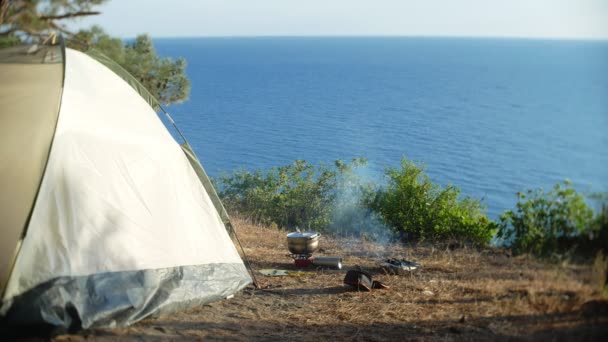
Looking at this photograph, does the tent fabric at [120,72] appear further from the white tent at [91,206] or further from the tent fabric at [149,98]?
the white tent at [91,206]

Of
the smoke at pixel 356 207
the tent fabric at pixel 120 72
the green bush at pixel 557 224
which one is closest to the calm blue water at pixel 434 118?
the green bush at pixel 557 224

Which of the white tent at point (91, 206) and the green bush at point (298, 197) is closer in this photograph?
the white tent at point (91, 206)

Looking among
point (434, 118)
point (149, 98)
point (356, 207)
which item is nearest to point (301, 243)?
point (149, 98)

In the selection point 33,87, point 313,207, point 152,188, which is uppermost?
point 33,87

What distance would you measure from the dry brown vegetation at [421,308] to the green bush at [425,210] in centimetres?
136

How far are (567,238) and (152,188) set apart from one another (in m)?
3.44

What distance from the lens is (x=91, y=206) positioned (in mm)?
4816

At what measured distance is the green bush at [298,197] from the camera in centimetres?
1360

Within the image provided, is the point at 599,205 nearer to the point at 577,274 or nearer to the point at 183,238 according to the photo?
the point at 577,274

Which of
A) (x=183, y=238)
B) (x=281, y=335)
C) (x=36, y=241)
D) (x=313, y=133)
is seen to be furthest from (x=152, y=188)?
(x=313, y=133)

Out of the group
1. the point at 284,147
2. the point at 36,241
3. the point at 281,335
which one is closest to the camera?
the point at 36,241

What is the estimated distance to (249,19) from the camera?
69812mm

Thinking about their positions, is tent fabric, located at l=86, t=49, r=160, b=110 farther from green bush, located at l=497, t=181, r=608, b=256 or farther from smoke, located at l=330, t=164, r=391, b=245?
smoke, located at l=330, t=164, r=391, b=245

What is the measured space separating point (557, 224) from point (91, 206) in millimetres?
3610
